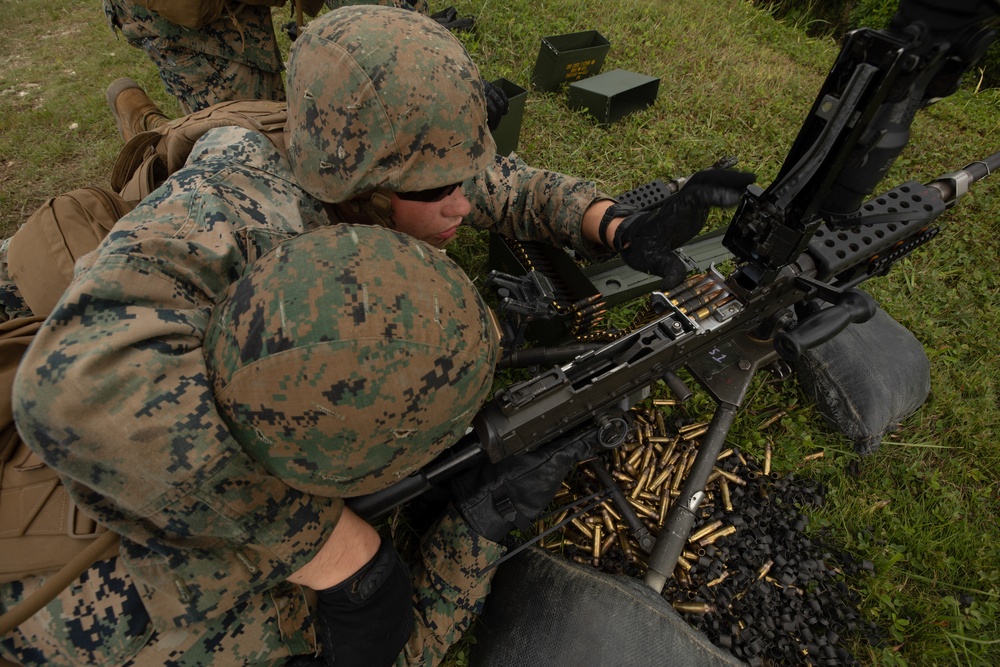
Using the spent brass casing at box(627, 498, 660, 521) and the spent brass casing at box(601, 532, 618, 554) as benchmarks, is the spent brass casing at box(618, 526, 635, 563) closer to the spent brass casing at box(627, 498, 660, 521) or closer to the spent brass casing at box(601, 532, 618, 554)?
the spent brass casing at box(601, 532, 618, 554)

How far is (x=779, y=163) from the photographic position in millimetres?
5117

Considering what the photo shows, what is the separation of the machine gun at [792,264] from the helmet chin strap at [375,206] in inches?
39.5

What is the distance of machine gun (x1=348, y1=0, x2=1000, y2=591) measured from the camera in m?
1.94

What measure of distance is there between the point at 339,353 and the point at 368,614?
3.92 ft

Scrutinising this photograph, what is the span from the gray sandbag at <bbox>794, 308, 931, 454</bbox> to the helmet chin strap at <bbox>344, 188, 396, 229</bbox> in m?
2.82

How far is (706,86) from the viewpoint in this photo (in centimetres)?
578

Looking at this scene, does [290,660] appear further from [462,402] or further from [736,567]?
[736,567]

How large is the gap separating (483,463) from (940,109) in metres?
6.77

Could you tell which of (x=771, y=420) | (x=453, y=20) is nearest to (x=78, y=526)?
(x=771, y=420)

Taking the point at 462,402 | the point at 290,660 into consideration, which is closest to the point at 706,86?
the point at 462,402

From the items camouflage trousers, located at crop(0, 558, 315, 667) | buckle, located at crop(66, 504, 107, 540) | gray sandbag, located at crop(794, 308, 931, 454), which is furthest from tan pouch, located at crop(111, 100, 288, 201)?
gray sandbag, located at crop(794, 308, 931, 454)

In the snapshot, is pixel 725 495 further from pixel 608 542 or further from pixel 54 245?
pixel 54 245

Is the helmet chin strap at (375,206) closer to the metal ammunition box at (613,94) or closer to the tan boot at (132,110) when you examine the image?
the tan boot at (132,110)

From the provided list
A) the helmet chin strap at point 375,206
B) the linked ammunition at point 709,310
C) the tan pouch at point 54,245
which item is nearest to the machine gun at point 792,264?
the linked ammunition at point 709,310
